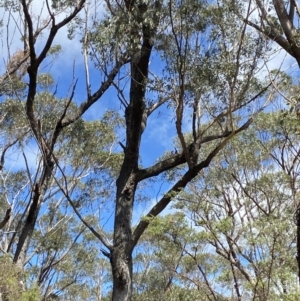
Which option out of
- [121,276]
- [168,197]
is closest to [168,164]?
[168,197]

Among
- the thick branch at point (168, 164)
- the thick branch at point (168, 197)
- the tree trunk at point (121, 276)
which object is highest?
the thick branch at point (168, 164)

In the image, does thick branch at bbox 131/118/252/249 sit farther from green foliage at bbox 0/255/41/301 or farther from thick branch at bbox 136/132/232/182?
green foliage at bbox 0/255/41/301

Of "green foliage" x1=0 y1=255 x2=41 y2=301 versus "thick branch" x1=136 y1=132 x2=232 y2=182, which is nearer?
"thick branch" x1=136 y1=132 x2=232 y2=182

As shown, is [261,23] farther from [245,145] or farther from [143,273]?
[143,273]

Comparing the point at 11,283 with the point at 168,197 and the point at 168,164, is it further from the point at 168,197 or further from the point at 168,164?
the point at 168,164

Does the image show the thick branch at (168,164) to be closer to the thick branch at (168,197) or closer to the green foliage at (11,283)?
the thick branch at (168,197)

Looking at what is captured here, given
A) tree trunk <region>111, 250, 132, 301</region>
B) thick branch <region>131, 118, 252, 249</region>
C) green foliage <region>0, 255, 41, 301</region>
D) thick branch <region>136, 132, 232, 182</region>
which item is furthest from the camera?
green foliage <region>0, 255, 41, 301</region>

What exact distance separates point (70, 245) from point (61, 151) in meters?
3.39

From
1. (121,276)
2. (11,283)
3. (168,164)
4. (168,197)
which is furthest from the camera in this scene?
(11,283)

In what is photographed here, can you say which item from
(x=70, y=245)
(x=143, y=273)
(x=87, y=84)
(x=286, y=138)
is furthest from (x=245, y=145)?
(x=143, y=273)

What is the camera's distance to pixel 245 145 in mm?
10492

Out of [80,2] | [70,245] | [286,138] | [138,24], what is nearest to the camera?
[138,24]

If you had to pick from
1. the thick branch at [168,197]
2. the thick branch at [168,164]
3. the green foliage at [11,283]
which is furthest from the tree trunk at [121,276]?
the green foliage at [11,283]

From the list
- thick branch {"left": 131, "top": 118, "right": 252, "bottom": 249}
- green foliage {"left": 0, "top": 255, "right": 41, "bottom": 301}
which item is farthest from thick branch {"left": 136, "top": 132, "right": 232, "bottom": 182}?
green foliage {"left": 0, "top": 255, "right": 41, "bottom": 301}
